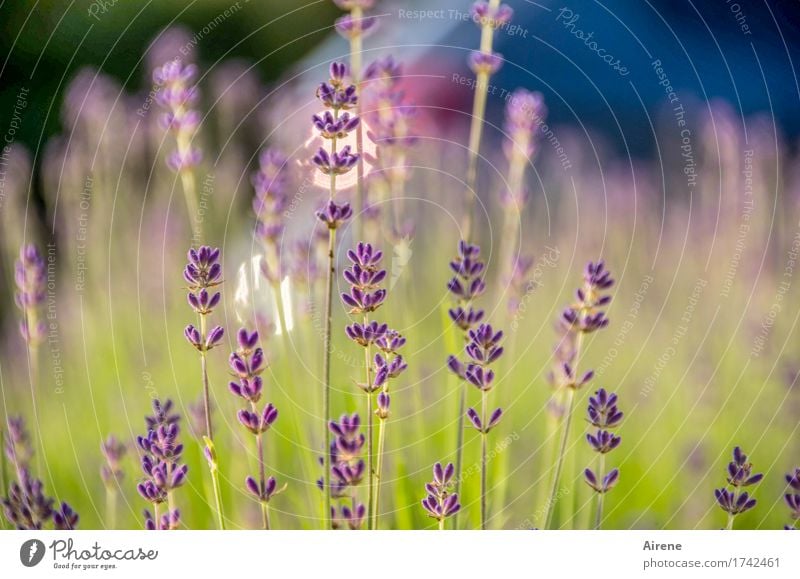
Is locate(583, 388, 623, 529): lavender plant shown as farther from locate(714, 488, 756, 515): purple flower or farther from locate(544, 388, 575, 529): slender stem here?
locate(714, 488, 756, 515): purple flower

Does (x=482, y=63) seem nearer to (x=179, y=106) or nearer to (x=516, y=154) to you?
(x=516, y=154)

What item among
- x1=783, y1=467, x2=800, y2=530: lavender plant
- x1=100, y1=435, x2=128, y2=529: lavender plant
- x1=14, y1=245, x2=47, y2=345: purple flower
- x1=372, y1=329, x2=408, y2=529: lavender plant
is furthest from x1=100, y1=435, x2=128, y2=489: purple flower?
x1=783, y1=467, x2=800, y2=530: lavender plant

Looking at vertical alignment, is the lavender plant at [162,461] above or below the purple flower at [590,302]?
below

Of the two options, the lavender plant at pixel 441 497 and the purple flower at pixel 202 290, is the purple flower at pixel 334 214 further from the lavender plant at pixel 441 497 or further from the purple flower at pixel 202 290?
the lavender plant at pixel 441 497

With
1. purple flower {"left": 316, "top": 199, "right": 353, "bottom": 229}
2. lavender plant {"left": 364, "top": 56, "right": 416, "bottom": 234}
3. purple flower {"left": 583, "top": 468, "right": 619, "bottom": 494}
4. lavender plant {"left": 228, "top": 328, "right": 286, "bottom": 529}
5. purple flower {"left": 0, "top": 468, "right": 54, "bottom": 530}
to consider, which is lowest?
purple flower {"left": 0, "top": 468, "right": 54, "bottom": 530}

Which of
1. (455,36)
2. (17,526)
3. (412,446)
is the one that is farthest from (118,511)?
(455,36)

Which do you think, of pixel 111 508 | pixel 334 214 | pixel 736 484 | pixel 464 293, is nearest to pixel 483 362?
pixel 464 293

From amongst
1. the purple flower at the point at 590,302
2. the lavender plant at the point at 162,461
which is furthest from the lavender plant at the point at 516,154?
the lavender plant at the point at 162,461

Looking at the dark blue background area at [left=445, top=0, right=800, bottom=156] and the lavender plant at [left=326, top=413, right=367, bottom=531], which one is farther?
the dark blue background area at [left=445, top=0, right=800, bottom=156]
